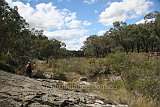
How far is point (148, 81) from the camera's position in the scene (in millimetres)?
6555

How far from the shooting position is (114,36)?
1640 inches

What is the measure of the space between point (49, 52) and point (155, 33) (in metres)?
27.2

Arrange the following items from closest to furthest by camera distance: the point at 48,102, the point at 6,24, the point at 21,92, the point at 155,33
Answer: the point at 48,102 < the point at 21,92 < the point at 6,24 < the point at 155,33

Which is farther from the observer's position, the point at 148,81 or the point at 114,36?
the point at 114,36

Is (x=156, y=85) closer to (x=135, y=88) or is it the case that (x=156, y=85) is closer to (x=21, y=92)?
(x=135, y=88)

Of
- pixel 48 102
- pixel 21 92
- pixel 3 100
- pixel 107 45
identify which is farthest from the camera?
pixel 107 45

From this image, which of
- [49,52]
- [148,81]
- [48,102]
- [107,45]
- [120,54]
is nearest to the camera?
[48,102]

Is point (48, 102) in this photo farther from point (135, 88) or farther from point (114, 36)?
point (114, 36)

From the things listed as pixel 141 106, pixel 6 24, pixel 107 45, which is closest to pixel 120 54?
pixel 141 106

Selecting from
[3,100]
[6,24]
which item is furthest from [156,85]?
[6,24]

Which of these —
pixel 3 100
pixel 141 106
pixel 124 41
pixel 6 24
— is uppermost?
pixel 124 41

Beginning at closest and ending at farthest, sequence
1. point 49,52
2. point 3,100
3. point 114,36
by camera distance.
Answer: point 3,100
point 49,52
point 114,36

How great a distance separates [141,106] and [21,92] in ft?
13.6

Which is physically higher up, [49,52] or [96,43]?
[96,43]
